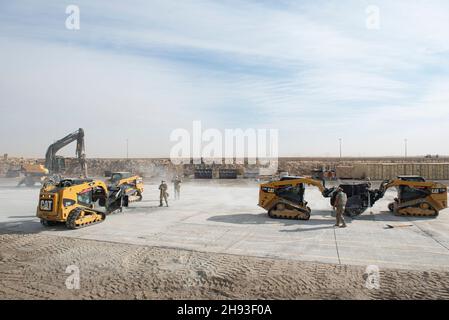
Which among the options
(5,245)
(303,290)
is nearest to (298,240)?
(303,290)

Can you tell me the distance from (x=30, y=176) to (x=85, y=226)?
22578 mm

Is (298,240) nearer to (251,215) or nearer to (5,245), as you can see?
(251,215)

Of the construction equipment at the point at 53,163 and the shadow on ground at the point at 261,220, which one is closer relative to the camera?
the shadow on ground at the point at 261,220

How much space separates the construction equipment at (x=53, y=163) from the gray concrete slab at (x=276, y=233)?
1586 centimetres

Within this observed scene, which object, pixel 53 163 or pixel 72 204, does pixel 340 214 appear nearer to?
pixel 72 204

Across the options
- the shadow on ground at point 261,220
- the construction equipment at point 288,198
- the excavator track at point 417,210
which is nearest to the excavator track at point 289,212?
the construction equipment at point 288,198

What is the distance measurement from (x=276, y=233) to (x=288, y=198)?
116 inches

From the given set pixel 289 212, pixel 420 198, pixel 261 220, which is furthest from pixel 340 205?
pixel 420 198

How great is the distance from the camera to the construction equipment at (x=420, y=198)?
14.3m

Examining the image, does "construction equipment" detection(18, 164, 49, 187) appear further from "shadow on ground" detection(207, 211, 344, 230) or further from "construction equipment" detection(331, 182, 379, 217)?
"construction equipment" detection(331, 182, 379, 217)

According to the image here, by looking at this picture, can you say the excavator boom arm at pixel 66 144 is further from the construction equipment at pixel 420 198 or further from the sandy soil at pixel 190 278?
the construction equipment at pixel 420 198

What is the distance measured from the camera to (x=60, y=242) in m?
10.7

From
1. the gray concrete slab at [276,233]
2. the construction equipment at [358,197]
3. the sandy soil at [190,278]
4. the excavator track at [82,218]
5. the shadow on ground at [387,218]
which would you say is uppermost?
the construction equipment at [358,197]
